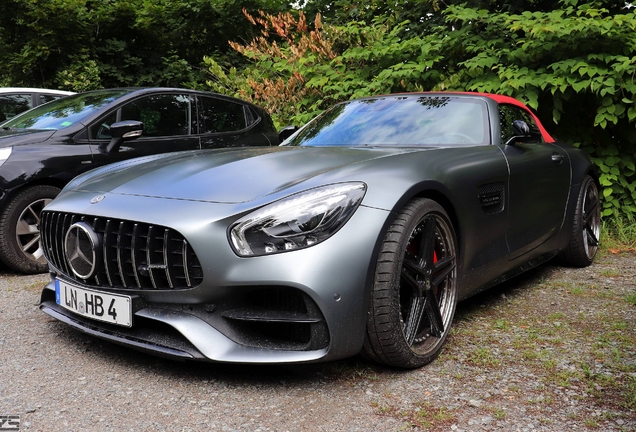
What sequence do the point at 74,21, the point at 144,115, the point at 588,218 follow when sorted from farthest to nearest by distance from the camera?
the point at 74,21 < the point at 144,115 < the point at 588,218

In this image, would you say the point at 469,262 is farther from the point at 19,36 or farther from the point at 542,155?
the point at 19,36

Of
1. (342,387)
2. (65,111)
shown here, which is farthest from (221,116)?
(342,387)

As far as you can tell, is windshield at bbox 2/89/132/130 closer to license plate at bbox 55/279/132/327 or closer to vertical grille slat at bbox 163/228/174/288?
license plate at bbox 55/279/132/327

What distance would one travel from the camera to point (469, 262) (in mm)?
3150

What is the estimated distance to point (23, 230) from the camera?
454 centimetres

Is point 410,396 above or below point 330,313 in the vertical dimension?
below

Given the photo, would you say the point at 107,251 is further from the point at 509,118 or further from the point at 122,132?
the point at 509,118

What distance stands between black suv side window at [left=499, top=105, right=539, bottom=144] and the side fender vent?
0.50m

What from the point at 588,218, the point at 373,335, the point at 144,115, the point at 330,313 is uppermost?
the point at 144,115

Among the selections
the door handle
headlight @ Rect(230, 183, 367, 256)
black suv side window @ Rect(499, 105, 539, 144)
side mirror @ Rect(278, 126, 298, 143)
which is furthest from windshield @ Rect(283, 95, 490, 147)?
headlight @ Rect(230, 183, 367, 256)

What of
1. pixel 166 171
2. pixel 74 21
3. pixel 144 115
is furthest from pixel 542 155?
pixel 74 21

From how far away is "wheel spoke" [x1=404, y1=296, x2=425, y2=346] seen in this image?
9.05 feet

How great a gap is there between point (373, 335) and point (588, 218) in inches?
122

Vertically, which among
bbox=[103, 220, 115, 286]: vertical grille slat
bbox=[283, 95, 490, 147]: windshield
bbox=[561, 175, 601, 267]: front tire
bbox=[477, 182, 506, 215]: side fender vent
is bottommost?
bbox=[561, 175, 601, 267]: front tire
